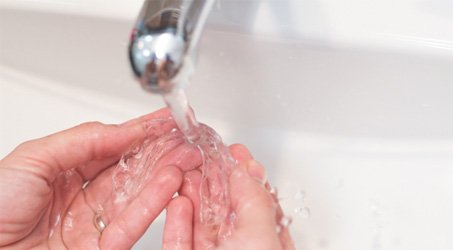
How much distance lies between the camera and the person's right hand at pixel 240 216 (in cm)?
41

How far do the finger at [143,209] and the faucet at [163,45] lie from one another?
0.20 metres

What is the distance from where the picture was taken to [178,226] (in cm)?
48

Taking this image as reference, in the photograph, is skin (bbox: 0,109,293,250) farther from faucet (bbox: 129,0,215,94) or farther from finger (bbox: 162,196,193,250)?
faucet (bbox: 129,0,215,94)

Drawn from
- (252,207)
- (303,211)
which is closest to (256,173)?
(252,207)

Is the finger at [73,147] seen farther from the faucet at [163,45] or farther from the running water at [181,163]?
the faucet at [163,45]

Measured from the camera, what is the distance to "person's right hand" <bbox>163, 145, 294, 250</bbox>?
16.3 inches

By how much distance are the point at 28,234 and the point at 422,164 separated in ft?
1.32

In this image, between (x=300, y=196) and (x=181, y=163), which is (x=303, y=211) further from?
(x=181, y=163)

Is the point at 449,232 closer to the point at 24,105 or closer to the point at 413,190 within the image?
the point at 413,190

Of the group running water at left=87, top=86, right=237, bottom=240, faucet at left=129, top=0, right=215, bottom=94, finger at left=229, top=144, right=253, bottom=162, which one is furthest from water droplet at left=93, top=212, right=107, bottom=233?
faucet at left=129, top=0, right=215, bottom=94

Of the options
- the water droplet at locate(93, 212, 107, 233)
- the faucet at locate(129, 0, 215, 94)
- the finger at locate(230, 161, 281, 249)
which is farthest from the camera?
the water droplet at locate(93, 212, 107, 233)

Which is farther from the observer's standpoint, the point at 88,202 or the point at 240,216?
the point at 88,202

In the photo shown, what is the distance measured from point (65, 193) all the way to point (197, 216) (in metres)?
0.14

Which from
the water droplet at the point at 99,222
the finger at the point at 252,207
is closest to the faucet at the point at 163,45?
the finger at the point at 252,207
